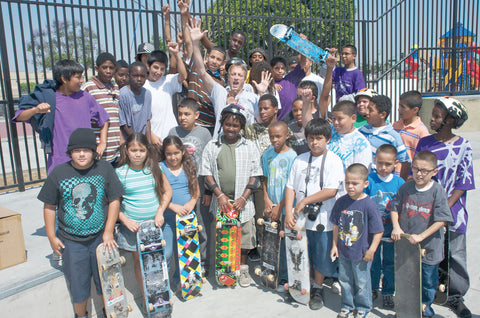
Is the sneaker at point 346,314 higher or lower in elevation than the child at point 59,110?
lower

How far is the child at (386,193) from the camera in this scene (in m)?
3.05

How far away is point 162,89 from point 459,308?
3.52m

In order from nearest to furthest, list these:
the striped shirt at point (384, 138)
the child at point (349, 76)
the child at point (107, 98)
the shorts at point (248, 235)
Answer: the striped shirt at point (384, 138) → the shorts at point (248, 235) → the child at point (107, 98) → the child at point (349, 76)

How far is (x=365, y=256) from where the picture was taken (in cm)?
291

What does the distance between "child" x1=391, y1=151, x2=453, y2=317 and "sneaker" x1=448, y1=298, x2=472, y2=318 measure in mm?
248

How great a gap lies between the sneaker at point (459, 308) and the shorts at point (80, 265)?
2.96m

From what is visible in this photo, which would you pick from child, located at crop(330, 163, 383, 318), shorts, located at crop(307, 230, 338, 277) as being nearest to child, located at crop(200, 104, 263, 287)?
shorts, located at crop(307, 230, 338, 277)

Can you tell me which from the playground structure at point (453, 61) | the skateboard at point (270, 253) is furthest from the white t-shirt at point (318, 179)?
the playground structure at point (453, 61)

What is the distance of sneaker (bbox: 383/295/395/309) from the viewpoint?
318cm

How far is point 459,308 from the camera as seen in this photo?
307 centimetres

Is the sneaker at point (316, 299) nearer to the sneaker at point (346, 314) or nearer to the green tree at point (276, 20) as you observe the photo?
the sneaker at point (346, 314)

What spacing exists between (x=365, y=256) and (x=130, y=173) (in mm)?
2051

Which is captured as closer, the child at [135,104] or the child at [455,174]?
the child at [455,174]

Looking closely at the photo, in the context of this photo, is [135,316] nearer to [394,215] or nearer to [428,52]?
[394,215]
